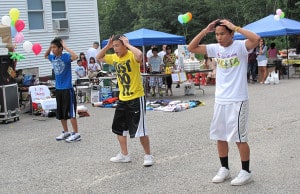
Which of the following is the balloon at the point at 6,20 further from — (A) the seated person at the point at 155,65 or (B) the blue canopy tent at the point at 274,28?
(B) the blue canopy tent at the point at 274,28

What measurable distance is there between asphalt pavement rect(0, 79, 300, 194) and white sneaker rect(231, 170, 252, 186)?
0.05 m

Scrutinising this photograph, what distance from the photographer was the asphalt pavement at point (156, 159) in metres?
4.97

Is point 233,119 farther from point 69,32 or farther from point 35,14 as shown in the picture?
point 69,32

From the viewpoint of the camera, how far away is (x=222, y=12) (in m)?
43.1

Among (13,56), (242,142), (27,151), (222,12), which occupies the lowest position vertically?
(27,151)

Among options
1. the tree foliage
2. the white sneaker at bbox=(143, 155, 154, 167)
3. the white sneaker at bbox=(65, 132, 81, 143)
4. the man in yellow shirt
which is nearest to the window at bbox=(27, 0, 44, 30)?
the white sneaker at bbox=(65, 132, 81, 143)

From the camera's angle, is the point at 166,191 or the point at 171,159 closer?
the point at 166,191

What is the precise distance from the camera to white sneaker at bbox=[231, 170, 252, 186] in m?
4.75

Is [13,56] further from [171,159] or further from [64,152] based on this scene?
[171,159]

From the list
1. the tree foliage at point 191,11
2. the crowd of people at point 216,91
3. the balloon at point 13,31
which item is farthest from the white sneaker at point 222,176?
the tree foliage at point 191,11

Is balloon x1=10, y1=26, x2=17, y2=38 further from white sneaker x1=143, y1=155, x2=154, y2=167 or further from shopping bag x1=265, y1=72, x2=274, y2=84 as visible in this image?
shopping bag x1=265, y1=72, x2=274, y2=84

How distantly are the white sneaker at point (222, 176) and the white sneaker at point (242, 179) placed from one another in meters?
0.15

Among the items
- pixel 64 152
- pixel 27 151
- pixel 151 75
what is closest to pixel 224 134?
pixel 64 152

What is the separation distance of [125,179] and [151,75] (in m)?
8.64
